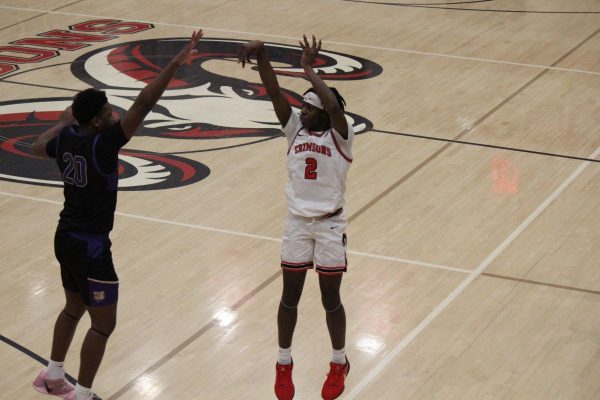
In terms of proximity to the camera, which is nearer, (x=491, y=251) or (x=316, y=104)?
(x=316, y=104)

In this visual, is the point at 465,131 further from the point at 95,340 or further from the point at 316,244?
the point at 95,340

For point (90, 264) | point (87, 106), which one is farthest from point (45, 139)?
point (90, 264)

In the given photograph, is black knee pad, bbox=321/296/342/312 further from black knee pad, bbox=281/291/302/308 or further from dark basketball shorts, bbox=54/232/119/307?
dark basketball shorts, bbox=54/232/119/307

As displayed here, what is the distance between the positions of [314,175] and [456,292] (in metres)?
3.14

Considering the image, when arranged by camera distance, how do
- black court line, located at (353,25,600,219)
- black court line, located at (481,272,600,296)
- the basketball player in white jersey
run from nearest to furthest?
1. the basketball player in white jersey
2. black court line, located at (481,272,600,296)
3. black court line, located at (353,25,600,219)

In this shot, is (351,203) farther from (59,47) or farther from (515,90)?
(59,47)

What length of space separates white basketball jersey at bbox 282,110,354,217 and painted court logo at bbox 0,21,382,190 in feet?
17.6

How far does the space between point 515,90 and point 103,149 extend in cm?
945

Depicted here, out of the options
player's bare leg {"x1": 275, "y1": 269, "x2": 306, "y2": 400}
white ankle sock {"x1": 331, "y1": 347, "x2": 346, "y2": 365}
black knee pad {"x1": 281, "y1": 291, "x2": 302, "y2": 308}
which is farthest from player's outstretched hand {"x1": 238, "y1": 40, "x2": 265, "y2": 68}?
white ankle sock {"x1": 331, "y1": 347, "x2": 346, "y2": 365}

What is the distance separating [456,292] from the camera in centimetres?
958

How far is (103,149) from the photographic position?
653 centimetres

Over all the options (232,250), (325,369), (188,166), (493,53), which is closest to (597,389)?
(325,369)

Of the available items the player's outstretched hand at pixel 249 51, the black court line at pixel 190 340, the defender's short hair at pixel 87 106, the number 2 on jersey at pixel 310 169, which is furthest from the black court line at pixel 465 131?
the defender's short hair at pixel 87 106

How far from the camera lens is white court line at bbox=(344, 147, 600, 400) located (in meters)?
8.21
